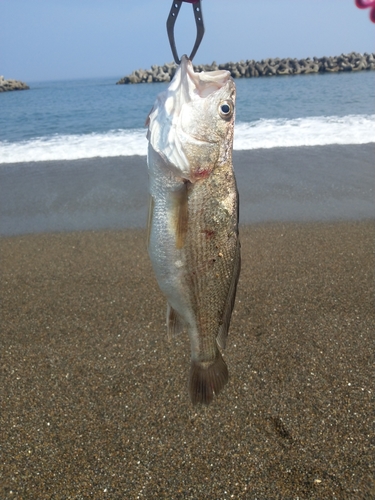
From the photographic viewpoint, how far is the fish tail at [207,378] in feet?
6.48

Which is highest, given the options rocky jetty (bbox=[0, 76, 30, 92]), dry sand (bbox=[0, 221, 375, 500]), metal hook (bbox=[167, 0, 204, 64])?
rocky jetty (bbox=[0, 76, 30, 92])

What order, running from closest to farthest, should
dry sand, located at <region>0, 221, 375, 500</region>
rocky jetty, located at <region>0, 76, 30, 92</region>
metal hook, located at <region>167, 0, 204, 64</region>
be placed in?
1. metal hook, located at <region>167, 0, 204, 64</region>
2. dry sand, located at <region>0, 221, 375, 500</region>
3. rocky jetty, located at <region>0, 76, 30, 92</region>

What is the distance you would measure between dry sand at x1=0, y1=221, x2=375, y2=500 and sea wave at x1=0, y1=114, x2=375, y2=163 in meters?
7.24

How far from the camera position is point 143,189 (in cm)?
905

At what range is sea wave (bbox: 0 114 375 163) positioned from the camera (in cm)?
1227

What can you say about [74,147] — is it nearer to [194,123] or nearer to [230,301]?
[194,123]

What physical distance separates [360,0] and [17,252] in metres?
5.66

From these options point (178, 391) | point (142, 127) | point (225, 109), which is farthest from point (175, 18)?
point (142, 127)

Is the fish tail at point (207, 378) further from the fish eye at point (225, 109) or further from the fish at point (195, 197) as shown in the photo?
the fish eye at point (225, 109)

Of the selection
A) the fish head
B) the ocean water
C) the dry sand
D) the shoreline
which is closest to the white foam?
the ocean water

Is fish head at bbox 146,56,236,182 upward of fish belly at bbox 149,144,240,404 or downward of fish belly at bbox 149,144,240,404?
upward

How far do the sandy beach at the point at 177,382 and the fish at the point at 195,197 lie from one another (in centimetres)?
182

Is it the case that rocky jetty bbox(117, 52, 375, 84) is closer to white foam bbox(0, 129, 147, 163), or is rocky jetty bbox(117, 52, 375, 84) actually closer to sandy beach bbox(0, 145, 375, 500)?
white foam bbox(0, 129, 147, 163)

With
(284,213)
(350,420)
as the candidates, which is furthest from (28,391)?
(284,213)
